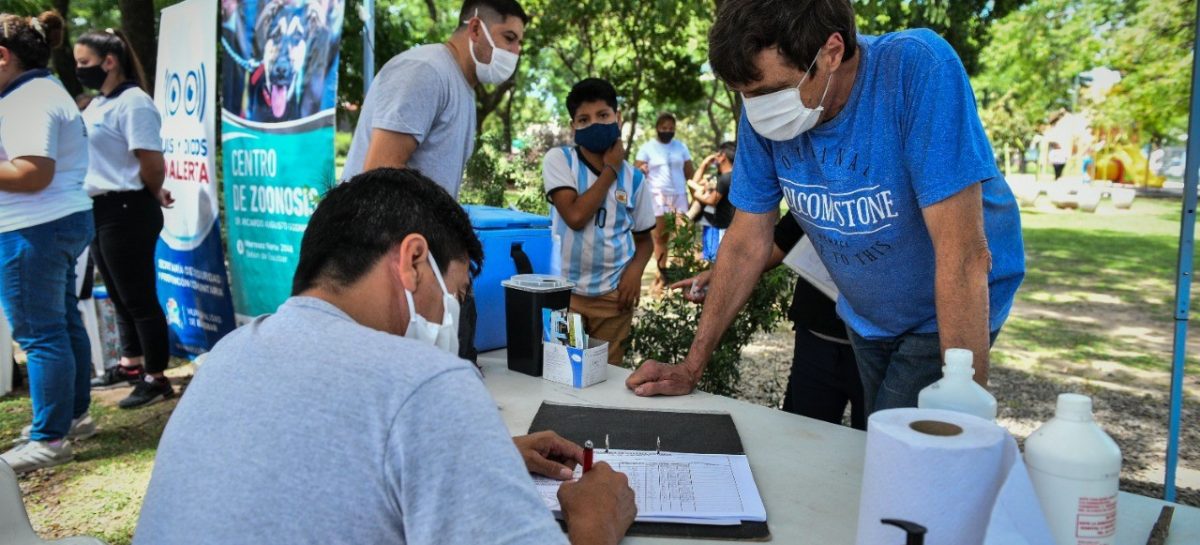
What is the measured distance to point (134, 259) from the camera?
13.4ft

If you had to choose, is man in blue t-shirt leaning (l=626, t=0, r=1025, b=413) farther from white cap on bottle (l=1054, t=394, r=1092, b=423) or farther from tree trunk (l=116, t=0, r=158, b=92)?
tree trunk (l=116, t=0, r=158, b=92)

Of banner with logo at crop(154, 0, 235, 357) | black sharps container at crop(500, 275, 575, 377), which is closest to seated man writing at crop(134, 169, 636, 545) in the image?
black sharps container at crop(500, 275, 575, 377)

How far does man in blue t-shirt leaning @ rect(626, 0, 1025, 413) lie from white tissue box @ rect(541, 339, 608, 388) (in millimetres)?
639

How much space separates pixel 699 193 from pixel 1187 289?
616 cm

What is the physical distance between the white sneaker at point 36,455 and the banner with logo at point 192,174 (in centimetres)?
126

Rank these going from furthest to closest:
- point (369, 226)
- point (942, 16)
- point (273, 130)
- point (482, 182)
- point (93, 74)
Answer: point (482, 182) < point (942, 16) < point (273, 130) < point (93, 74) < point (369, 226)

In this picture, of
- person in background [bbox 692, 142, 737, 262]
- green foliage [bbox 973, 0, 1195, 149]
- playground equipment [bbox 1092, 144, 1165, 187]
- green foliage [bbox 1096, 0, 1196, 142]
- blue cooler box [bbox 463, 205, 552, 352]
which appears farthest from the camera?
playground equipment [bbox 1092, 144, 1165, 187]

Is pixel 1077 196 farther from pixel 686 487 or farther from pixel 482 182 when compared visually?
pixel 686 487

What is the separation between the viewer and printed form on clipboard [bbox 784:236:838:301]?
2195 millimetres

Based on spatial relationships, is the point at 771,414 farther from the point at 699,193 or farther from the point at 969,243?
the point at 699,193

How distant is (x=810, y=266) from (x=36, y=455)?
124 inches

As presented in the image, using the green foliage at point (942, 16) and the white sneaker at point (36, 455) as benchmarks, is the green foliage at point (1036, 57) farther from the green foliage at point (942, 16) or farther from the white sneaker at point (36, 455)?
the white sneaker at point (36, 455)

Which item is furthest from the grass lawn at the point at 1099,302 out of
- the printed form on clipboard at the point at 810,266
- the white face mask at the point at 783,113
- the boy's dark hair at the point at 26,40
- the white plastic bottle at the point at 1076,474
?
the boy's dark hair at the point at 26,40

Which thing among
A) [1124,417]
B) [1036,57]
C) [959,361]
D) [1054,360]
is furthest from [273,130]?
[1036,57]
